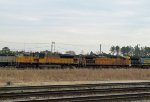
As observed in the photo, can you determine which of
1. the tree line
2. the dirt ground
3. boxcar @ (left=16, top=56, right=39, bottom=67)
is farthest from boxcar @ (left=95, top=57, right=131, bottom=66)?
the tree line

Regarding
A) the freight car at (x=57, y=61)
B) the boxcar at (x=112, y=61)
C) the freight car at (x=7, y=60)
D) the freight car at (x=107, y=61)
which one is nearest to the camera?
the freight car at (x=7, y=60)

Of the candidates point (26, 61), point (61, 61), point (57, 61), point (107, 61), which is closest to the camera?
point (26, 61)

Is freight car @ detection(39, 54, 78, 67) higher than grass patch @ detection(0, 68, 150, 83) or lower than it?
higher

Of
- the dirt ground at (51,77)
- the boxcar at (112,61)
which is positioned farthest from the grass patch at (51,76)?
the boxcar at (112,61)

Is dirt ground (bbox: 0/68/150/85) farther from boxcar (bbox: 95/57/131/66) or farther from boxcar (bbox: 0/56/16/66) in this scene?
boxcar (bbox: 95/57/131/66)

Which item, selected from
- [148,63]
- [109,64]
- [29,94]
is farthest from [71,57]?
[29,94]

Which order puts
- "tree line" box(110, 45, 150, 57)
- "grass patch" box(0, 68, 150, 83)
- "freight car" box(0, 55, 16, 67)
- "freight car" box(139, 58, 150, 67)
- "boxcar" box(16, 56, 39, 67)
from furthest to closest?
"tree line" box(110, 45, 150, 57) → "freight car" box(139, 58, 150, 67) → "freight car" box(0, 55, 16, 67) → "boxcar" box(16, 56, 39, 67) → "grass patch" box(0, 68, 150, 83)

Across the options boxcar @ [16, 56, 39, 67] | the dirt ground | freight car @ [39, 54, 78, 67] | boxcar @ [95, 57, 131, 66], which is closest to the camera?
the dirt ground

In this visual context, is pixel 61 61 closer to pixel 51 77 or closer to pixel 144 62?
pixel 144 62

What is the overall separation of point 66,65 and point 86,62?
15.5 feet

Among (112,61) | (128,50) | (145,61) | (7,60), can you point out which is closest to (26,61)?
(7,60)

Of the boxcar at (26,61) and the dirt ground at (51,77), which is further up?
the boxcar at (26,61)

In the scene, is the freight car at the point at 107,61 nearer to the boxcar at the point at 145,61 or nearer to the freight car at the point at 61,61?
the freight car at the point at 61,61

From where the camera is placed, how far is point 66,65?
2475 inches
